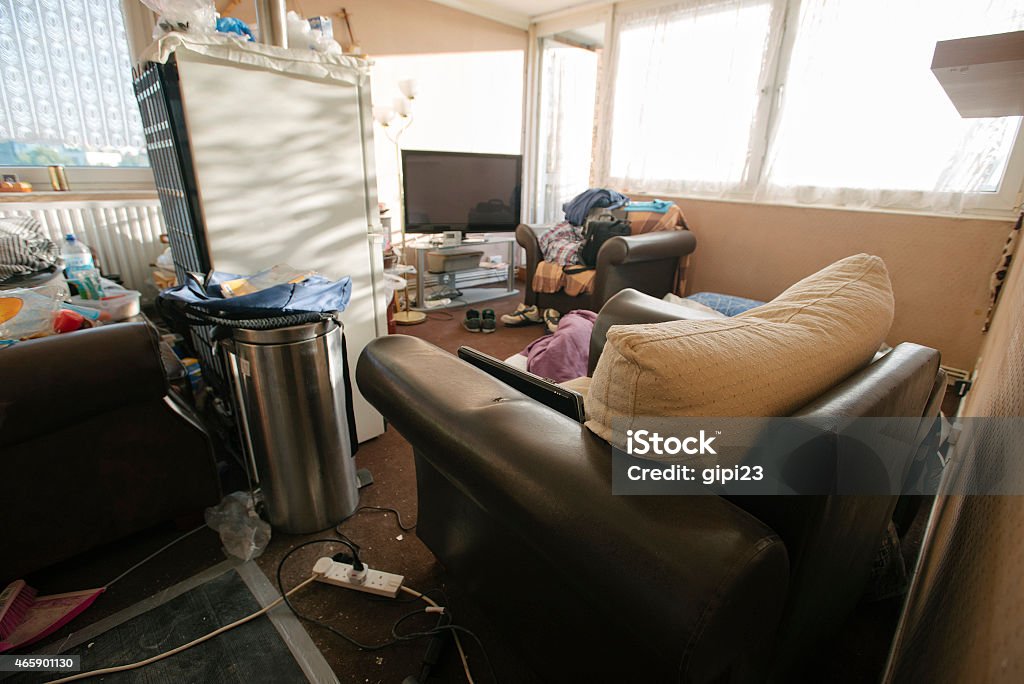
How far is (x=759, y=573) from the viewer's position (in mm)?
474

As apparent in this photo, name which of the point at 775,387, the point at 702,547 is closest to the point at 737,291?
the point at 775,387

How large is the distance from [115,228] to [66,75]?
0.81 m

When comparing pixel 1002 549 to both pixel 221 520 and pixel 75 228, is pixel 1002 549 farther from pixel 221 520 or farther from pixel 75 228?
pixel 75 228

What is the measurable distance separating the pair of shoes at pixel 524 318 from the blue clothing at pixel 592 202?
0.71 meters

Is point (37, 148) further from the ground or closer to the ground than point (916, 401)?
further from the ground

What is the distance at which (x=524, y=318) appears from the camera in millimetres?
3367

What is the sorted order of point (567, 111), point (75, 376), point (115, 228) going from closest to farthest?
point (75, 376)
point (115, 228)
point (567, 111)

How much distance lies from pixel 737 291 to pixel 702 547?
3.11 metres

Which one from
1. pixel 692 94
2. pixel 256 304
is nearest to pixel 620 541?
pixel 256 304

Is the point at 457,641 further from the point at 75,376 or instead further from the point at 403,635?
the point at 75,376

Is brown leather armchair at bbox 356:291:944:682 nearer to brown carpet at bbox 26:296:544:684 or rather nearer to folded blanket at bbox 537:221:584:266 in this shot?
brown carpet at bbox 26:296:544:684

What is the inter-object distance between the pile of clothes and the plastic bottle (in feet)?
7.87

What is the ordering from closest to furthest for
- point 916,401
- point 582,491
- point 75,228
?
point 582,491
point 916,401
point 75,228

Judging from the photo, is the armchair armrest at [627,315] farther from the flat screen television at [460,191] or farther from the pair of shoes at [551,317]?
the flat screen television at [460,191]
